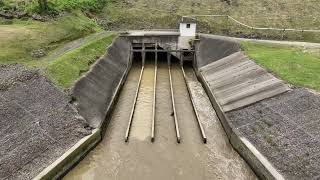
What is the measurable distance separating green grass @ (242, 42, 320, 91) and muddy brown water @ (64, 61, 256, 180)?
6.46m

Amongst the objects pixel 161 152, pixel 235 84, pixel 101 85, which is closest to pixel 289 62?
pixel 235 84

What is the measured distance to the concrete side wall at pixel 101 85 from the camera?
2269cm

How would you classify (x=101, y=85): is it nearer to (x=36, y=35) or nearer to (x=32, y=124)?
(x=32, y=124)

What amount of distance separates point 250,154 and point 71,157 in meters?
10.5

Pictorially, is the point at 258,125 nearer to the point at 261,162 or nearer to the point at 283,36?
the point at 261,162

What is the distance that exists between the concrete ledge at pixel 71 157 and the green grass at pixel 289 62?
49.2ft

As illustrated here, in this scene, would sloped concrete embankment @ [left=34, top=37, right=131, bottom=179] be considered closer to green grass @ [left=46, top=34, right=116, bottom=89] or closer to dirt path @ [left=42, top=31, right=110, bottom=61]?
green grass @ [left=46, top=34, right=116, bottom=89]

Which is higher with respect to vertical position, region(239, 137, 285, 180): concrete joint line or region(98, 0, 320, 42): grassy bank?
region(98, 0, 320, 42): grassy bank

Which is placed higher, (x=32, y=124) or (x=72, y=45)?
(x=72, y=45)

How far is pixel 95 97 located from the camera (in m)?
24.8

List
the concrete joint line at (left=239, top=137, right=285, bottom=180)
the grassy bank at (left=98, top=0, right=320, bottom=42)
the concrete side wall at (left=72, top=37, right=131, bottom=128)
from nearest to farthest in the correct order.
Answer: the concrete joint line at (left=239, top=137, right=285, bottom=180), the concrete side wall at (left=72, top=37, right=131, bottom=128), the grassy bank at (left=98, top=0, right=320, bottom=42)

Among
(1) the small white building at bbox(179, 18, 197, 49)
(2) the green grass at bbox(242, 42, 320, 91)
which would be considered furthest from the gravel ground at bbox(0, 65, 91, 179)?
(1) the small white building at bbox(179, 18, 197, 49)

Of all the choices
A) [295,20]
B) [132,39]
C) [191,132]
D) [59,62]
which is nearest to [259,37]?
[295,20]

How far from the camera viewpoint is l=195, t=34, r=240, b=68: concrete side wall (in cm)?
3403
